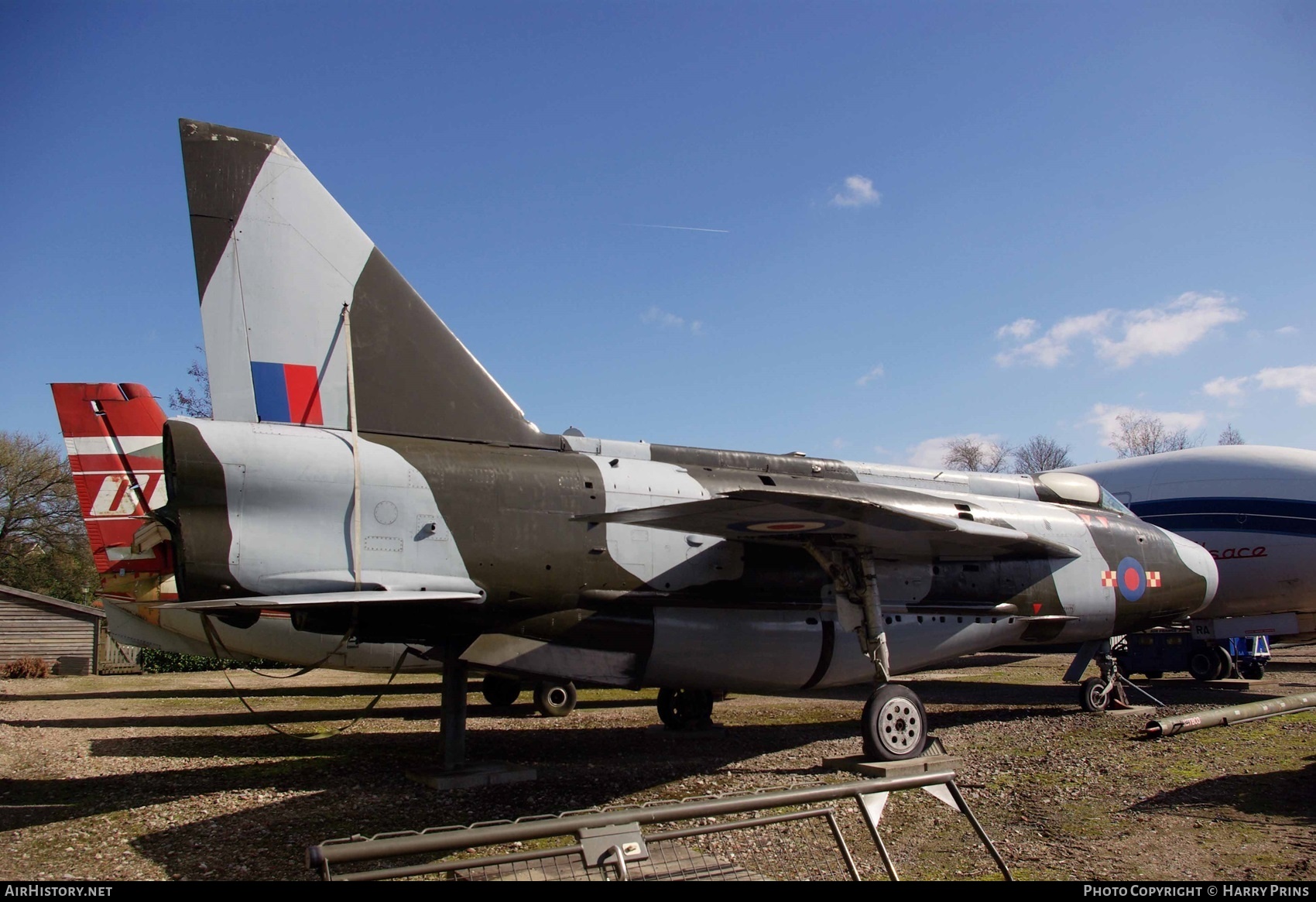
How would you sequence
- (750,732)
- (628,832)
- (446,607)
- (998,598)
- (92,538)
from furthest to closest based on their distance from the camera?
(92,538) < (750,732) < (998,598) < (446,607) < (628,832)

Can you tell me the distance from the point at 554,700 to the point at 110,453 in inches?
305

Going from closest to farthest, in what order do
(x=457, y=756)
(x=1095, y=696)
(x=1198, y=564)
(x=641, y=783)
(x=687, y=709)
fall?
(x=641, y=783), (x=457, y=756), (x=687, y=709), (x=1095, y=696), (x=1198, y=564)

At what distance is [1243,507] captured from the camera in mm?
15508

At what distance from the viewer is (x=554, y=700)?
43.9ft

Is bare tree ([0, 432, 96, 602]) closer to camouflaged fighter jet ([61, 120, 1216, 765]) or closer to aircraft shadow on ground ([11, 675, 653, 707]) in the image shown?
aircraft shadow on ground ([11, 675, 653, 707])

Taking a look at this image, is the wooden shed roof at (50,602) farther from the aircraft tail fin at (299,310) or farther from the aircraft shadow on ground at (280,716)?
the aircraft tail fin at (299,310)

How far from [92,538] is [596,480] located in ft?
29.4

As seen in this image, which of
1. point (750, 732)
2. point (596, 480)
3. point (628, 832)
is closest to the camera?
point (628, 832)

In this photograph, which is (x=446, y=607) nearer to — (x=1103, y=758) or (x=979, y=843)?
(x=979, y=843)

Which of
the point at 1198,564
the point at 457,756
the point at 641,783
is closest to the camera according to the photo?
the point at 641,783

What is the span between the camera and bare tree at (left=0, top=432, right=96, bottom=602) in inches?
1369

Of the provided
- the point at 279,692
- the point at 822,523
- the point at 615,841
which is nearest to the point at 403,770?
the point at 822,523

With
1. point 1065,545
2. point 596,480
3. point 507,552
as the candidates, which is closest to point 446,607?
point 507,552

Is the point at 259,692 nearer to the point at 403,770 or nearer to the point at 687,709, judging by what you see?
the point at 403,770
